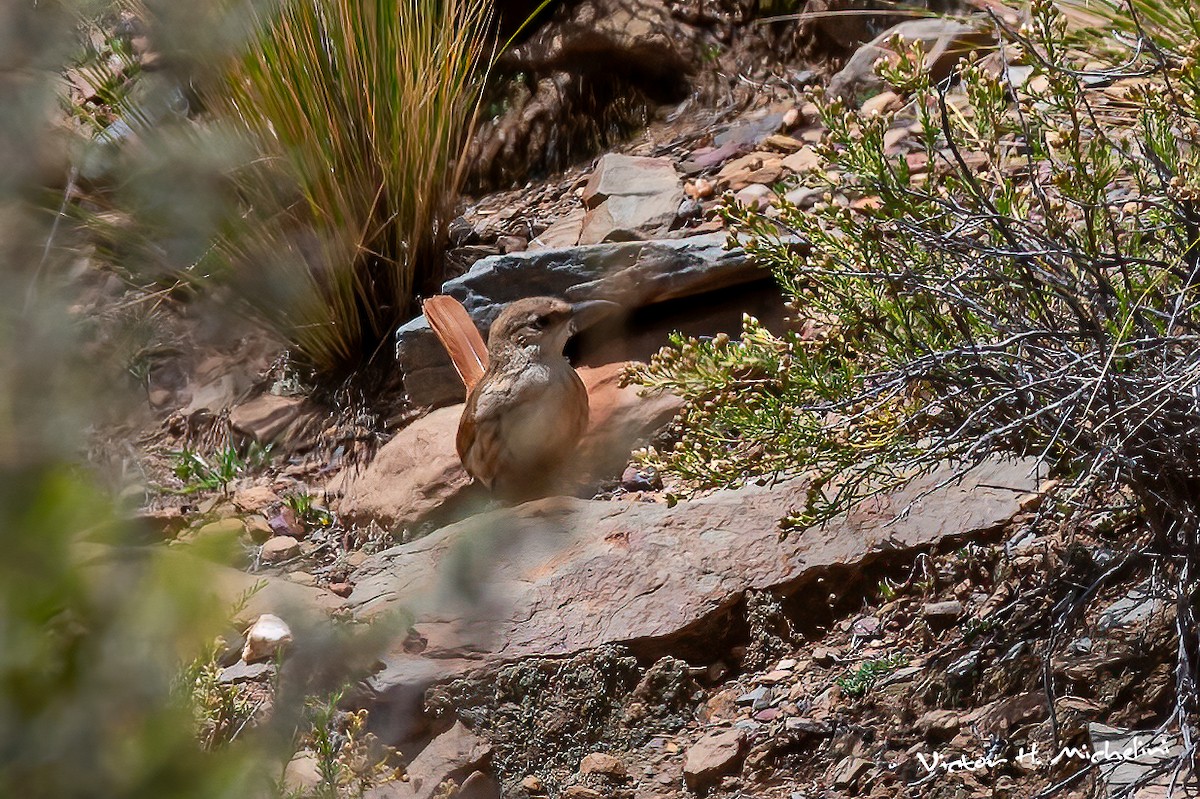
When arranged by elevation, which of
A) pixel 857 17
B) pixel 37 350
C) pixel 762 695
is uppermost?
pixel 37 350

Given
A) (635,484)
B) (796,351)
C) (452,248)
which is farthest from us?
(452,248)

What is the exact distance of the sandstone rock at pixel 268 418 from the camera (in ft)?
18.2

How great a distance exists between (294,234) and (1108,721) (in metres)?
2.65

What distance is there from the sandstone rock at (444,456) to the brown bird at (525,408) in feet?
0.34

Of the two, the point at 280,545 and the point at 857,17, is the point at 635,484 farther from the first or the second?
the point at 857,17

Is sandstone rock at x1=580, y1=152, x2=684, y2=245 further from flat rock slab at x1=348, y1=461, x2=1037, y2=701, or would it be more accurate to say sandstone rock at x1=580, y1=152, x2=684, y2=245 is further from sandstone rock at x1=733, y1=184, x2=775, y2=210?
flat rock slab at x1=348, y1=461, x2=1037, y2=701

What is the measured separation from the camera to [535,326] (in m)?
4.33

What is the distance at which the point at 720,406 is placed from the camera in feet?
9.06

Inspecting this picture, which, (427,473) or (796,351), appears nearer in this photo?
(796,351)

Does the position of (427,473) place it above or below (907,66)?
below

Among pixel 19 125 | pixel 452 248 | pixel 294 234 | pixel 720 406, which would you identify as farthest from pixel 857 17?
pixel 19 125

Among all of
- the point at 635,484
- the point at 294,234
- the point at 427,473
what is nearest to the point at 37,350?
the point at 294,234

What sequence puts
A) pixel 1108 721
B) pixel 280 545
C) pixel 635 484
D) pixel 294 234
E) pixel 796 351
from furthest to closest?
pixel 280 545, pixel 635 484, pixel 294 234, pixel 796 351, pixel 1108 721

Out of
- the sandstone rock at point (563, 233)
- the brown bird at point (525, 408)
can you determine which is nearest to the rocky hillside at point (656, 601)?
the brown bird at point (525, 408)
